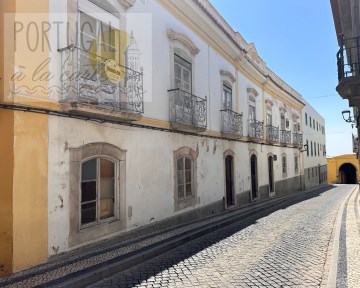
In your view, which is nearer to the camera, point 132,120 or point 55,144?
point 55,144

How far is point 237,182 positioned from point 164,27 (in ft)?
24.0

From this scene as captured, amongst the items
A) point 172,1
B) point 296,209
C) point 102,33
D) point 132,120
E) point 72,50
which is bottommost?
point 296,209

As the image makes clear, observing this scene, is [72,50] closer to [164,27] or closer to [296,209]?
[164,27]

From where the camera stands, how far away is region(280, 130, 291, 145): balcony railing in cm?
2065

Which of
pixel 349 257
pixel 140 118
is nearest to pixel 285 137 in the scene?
pixel 140 118

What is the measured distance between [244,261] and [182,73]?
6.02 m

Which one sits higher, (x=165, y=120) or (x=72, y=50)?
(x=72, y=50)

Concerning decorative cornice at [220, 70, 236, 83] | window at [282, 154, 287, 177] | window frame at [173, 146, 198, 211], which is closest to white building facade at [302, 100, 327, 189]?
window at [282, 154, 287, 177]

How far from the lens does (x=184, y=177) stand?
9570 millimetres

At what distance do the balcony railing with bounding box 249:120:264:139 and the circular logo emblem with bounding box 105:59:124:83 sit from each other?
932 cm

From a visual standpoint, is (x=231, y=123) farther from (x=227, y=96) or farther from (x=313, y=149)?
(x=313, y=149)

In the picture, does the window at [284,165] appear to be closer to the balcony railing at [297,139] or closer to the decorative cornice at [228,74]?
the balcony railing at [297,139]

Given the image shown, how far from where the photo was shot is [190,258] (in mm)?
5922

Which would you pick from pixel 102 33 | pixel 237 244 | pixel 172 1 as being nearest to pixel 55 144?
pixel 102 33
